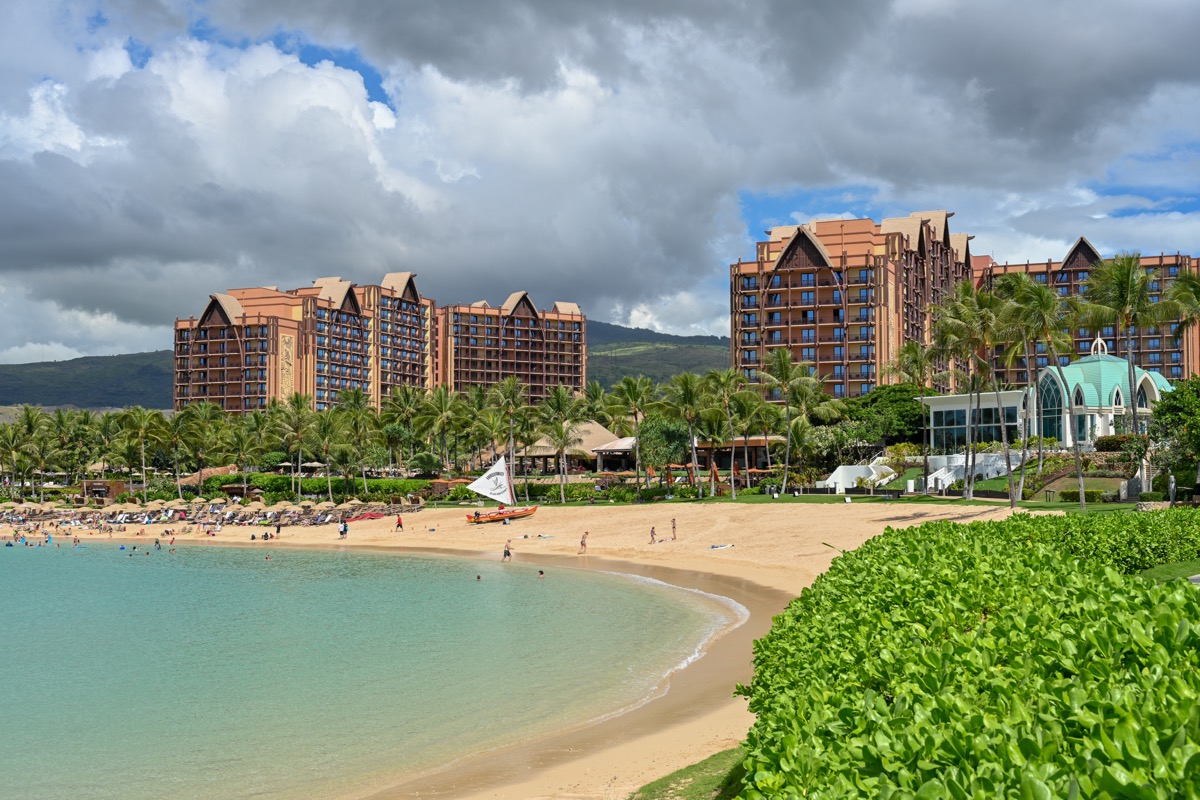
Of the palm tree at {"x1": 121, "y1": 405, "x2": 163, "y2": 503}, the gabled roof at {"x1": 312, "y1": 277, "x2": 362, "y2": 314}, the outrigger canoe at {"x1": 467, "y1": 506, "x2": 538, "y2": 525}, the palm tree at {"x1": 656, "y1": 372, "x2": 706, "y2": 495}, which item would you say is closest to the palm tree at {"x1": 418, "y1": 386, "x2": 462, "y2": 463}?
the palm tree at {"x1": 121, "y1": 405, "x2": 163, "y2": 503}

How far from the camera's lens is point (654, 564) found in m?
52.2

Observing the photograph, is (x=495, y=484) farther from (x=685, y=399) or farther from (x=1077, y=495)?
(x=1077, y=495)

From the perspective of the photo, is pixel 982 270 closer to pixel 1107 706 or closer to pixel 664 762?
pixel 664 762

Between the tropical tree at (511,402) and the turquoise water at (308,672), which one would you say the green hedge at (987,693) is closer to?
the turquoise water at (308,672)

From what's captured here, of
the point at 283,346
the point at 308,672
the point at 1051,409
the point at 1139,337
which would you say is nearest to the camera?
the point at 308,672

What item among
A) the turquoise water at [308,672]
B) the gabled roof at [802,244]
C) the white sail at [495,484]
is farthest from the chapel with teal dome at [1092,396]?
the gabled roof at [802,244]

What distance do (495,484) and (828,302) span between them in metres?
58.8

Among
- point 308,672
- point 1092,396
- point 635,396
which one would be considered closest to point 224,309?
point 635,396

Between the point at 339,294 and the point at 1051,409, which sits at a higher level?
the point at 339,294

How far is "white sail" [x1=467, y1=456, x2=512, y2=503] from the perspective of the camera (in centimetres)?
7062

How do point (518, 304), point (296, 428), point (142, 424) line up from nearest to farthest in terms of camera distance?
point (296, 428)
point (142, 424)
point (518, 304)

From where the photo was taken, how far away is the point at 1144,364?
468ft

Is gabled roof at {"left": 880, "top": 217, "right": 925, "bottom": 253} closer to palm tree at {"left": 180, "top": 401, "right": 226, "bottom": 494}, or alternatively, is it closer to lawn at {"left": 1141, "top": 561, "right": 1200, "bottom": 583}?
palm tree at {"left": 180, "top": 401, "right": 226, "bottom": 494}

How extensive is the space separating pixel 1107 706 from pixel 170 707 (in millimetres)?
24104
